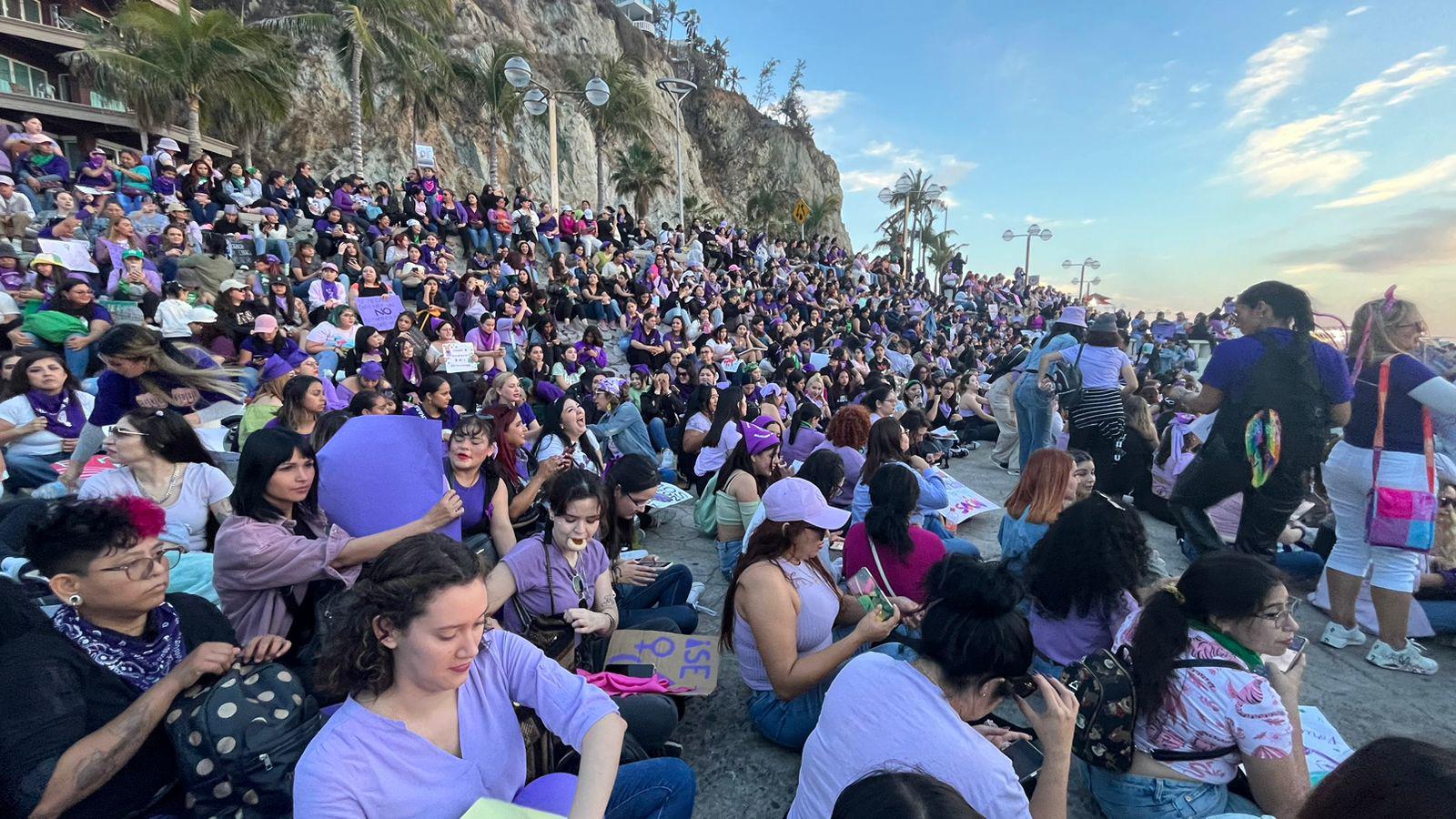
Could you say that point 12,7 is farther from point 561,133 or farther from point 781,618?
point 781,618

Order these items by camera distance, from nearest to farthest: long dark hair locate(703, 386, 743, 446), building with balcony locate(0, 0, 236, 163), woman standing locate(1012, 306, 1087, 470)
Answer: long dark hair locate(703, 386, 743, 446)
woman standing locate(1012, 306, 1087, 470)
building with balcony locate(0, 0, 236, 163)

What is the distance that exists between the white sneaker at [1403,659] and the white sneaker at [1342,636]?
0.40 ft

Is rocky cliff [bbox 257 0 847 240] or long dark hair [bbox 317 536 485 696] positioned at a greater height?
rocky cliff [bbox 257 0 847 240]

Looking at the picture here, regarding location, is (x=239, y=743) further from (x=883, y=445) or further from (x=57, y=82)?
(x=57, y=82)

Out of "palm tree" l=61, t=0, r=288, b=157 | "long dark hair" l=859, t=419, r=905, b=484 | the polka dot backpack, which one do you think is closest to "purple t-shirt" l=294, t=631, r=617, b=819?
the polka dot backpack

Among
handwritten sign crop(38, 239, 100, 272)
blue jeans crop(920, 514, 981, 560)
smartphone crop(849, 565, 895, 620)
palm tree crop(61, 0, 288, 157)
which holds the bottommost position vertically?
blue jeans crop(920, 514, 981, 560)

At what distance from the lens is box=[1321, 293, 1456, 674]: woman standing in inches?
138

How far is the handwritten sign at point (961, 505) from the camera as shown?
6032mm

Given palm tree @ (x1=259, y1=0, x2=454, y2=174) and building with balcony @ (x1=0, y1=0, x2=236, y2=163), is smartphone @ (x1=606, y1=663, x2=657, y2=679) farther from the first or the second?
building with balcony @ (x1=0, y1=0, x2=236, y2=163)

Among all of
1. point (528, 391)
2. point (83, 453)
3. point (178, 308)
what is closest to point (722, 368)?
point (528, 391)

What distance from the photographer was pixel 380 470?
284cm

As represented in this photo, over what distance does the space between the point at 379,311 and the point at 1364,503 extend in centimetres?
959

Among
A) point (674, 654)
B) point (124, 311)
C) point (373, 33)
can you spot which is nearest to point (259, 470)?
point (674, 654)

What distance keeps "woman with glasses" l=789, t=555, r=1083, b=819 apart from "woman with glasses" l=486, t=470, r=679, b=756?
112 cm
